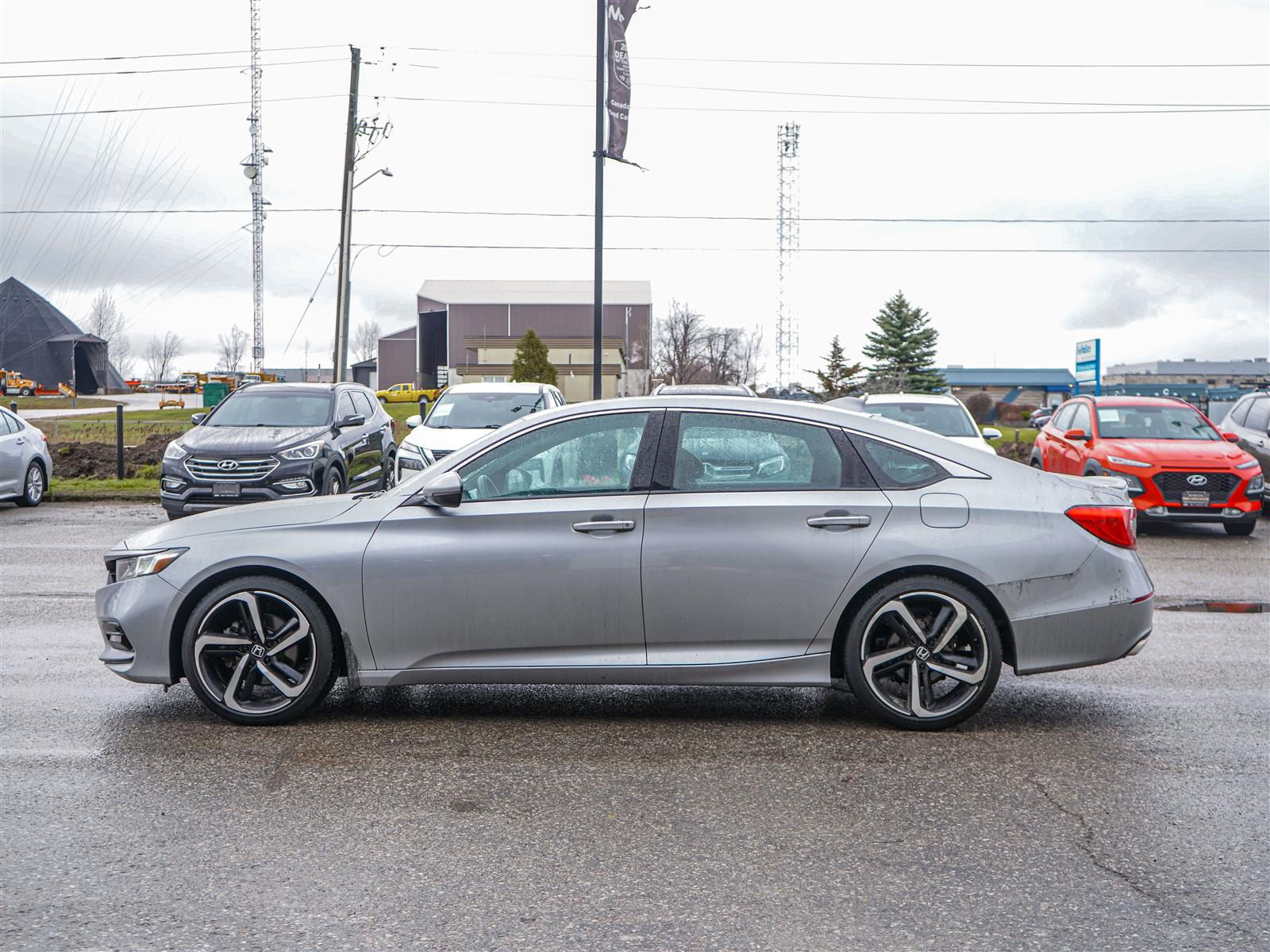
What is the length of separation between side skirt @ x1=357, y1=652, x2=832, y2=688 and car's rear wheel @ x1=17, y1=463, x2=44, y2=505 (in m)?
13.2

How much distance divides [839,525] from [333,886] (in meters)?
2.78

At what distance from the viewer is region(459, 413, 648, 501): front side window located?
554cm

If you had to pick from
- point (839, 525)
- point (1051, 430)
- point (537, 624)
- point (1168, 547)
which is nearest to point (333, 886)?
point (537, 624)

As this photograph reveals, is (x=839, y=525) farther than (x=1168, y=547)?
No

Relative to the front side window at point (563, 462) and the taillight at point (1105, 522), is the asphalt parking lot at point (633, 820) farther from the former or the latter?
the front side window at point (563, 462)

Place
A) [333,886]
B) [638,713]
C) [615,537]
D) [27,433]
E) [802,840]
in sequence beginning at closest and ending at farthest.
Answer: [333,886] < [802,840] < [615,537] < [638,713] < [27,433]

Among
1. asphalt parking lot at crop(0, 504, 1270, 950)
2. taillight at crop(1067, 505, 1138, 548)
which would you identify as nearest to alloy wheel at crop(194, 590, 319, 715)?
asphalt parking lot at crop(0, 504, 1270, 950)

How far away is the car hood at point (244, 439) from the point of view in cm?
1387

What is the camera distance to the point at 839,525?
538cm

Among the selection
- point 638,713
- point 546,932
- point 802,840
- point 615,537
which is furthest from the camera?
point 638,713

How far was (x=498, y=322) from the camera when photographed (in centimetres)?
8444

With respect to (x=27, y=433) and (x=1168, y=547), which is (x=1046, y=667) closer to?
(x=1168, y=547)

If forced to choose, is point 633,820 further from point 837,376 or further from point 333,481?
point 837,376

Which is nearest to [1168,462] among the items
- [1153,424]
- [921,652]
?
[1153,424]
